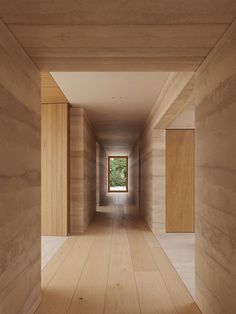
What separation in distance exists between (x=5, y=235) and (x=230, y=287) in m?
1.37

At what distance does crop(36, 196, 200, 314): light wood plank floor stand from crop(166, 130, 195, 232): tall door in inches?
33.5

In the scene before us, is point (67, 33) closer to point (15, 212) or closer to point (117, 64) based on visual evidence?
point (117, 64)

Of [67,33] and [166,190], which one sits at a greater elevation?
[67,33]

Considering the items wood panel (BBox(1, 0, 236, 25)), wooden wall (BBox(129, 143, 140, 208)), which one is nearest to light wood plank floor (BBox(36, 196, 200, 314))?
wood panel (BBox(1, 0, 236, 25))

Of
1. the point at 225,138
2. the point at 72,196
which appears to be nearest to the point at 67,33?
the point at 225,138

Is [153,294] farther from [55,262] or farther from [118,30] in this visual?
[118,30]

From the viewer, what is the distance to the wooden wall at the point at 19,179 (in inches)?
69.9

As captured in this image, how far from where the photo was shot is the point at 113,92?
4.47 metres

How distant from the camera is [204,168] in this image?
2318mm

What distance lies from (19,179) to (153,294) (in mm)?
1695

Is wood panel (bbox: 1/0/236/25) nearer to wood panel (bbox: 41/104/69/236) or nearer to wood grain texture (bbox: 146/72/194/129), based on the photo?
wood grain texture (bbox: 146/72/194/129)

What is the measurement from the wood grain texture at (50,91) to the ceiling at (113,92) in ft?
0.25

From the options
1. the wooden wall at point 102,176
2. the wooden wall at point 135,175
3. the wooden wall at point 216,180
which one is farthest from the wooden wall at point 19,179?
the wooden wall at point 102,176

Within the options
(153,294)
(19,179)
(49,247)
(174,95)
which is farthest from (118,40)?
(49,247)
